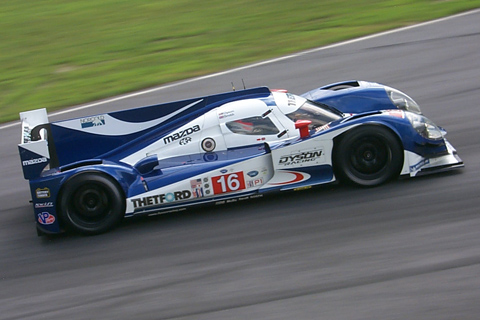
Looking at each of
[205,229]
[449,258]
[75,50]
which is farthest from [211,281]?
[75,50]

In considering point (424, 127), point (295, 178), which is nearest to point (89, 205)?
point (295, 178)

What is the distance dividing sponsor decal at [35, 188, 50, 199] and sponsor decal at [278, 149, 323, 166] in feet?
8.79

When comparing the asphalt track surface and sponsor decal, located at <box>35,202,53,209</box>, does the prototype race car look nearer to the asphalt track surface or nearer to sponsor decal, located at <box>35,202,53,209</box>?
sponsor decal, located at <box>35,202,53,209</box>

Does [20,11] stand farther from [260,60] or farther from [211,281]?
[211,281]

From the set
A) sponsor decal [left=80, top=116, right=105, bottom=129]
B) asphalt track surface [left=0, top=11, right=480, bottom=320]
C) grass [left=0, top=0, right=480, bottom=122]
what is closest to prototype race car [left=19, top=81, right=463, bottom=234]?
asphalt track surface [left=0, top=11, right=480, bottom=320]

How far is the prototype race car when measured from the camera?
725cm

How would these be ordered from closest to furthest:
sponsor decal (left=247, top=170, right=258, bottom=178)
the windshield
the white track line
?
sponsor decal (left=247, top=170, right=258, bottom=178)
the windshield
the white track line

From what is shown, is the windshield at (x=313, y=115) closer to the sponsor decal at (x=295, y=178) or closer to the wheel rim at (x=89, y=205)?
the sponsor decal at (x=295, y=178)

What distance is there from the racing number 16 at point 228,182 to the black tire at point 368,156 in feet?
3.69

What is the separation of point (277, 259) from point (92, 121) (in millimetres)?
3274

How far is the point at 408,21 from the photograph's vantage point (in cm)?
1470

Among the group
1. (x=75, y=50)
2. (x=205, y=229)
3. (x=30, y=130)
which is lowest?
(x=205, y=229)

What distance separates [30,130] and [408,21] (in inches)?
386

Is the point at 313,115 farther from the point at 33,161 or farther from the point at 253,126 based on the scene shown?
the point at 33,161
